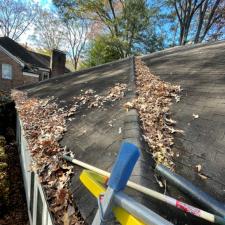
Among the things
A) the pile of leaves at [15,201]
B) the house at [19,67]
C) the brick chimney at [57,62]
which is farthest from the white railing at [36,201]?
the house at [19,67]

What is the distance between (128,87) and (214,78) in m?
1.51

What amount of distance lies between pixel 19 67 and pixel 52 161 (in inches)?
1206

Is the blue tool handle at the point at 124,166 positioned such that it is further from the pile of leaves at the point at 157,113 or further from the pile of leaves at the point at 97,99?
the pile of leaves at the point at 97,99

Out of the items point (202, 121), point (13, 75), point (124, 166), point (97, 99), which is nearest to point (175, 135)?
point (202, 121)

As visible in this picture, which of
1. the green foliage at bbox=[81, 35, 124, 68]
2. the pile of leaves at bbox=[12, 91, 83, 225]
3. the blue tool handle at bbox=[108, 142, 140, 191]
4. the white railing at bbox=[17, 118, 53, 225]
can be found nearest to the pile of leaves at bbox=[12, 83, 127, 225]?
the pile of leaves at bbox=[12, 91, 83, 225]

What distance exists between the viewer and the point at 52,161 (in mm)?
3490

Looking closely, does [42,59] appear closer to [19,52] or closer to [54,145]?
[19,52]

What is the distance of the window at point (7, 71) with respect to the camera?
31.5m

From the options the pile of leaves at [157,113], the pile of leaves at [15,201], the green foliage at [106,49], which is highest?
the green foliage at [106,49]

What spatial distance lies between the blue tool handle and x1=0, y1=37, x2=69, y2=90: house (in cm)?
3120

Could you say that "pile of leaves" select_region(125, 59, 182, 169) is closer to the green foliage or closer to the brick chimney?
the green foliage

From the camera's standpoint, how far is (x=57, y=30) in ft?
139

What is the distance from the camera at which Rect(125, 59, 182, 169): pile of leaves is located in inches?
120

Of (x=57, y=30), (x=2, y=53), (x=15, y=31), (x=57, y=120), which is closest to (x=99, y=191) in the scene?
(x=57, y=120)
